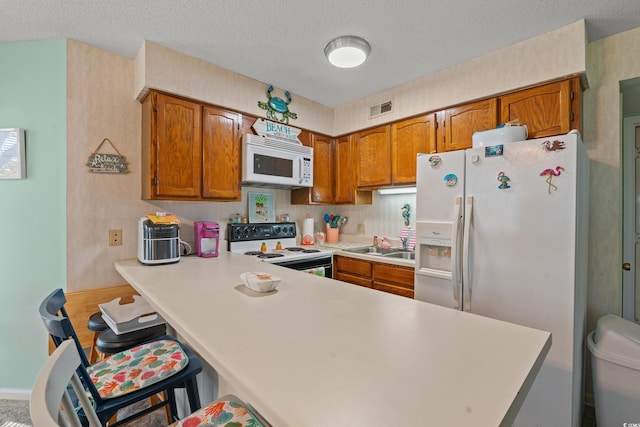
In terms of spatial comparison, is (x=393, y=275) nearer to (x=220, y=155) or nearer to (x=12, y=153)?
(x=220, y=155)

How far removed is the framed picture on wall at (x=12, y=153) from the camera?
6.22 ft

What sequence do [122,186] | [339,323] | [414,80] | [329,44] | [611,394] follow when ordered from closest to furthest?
[339,323]
[611,394]
[329,44]
[122,186]
[414,80]

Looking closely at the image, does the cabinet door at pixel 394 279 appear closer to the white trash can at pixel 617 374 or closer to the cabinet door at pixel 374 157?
the cabinet door at pixel 374 157

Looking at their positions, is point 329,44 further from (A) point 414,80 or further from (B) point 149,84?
(B) point 149,84

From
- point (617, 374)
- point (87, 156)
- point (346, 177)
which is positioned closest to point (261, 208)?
point (346, 177)

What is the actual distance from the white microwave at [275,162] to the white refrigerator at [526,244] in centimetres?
135

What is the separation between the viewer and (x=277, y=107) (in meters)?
2.73

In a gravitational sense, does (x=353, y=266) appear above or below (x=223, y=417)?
above

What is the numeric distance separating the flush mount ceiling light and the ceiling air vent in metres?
0.81

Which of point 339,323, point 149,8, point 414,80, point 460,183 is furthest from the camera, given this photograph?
point 414,80

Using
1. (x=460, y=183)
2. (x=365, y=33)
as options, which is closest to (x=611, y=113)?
(x=460, y=183)

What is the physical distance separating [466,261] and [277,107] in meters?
2.09

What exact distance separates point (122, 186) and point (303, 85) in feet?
5.73

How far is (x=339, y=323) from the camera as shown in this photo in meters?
0.93
